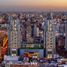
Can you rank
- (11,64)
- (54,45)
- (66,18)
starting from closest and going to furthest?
1. (11,64)
2. (66,18)
3. (54,45)

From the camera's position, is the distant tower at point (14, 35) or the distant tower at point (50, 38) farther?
the distant tower at point (14, 35)

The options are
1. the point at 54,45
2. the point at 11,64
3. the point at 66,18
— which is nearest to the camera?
the point at 11,64

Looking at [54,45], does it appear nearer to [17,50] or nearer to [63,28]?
[63,28]

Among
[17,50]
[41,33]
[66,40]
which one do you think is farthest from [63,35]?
[17,50]

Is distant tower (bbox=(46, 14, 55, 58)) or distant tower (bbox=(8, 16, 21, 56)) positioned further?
distant tower (bbox=(8, 16, 21, 56))

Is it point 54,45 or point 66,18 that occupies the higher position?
point 66,18

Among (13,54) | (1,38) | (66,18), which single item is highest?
(66,18)

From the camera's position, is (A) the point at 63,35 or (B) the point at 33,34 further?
(B) the point at 33,34
